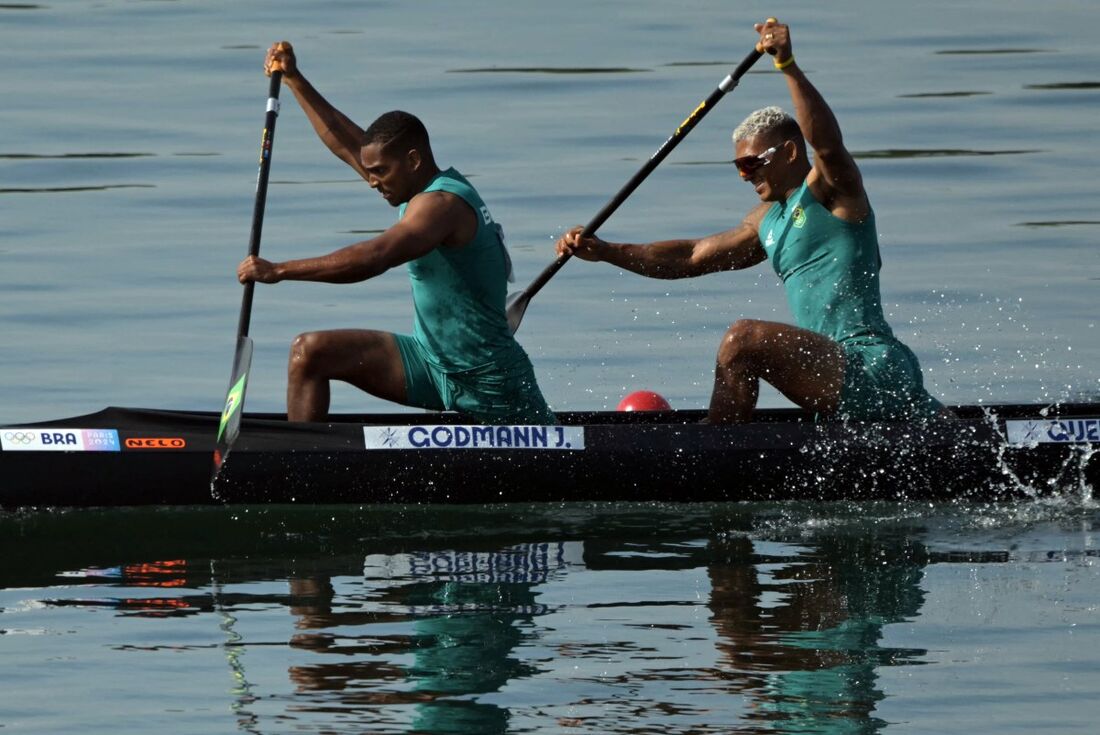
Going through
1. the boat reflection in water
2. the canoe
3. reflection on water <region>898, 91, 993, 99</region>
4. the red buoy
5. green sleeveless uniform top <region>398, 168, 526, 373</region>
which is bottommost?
the boat reflection in water

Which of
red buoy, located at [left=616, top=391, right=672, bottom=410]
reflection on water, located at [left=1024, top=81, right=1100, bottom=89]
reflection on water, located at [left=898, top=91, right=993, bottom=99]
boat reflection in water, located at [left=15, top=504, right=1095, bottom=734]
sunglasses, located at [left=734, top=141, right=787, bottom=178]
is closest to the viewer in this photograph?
boat reflection in water, located at [left=15, top=504, right=1095, bottom=734]

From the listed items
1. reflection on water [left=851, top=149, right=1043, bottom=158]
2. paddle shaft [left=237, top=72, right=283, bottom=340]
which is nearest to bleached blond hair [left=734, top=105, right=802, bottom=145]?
paddle shaft [left=237, top=72, right=283, bottom=340]

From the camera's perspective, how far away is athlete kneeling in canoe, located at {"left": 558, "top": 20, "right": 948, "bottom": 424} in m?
9.21

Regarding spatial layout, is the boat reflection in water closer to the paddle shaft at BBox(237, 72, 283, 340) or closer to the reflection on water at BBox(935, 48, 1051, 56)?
the paddle shaft at BBox(237, 72, 283, 340)

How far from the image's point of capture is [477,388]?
9492mm

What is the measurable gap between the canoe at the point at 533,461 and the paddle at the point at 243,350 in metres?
0.04

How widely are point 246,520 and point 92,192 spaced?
294 inches

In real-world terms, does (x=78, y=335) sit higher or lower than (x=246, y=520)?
higher

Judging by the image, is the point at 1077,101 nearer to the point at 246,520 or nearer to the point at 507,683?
the point at 246,520

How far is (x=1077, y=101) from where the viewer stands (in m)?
19.0

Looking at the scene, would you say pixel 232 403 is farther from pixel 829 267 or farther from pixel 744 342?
pixel 829 267

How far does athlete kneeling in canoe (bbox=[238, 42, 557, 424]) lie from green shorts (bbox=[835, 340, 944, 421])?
4.09 feet

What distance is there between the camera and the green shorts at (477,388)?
9469 millimetres

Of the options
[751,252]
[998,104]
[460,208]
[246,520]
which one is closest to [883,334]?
[751,252]
